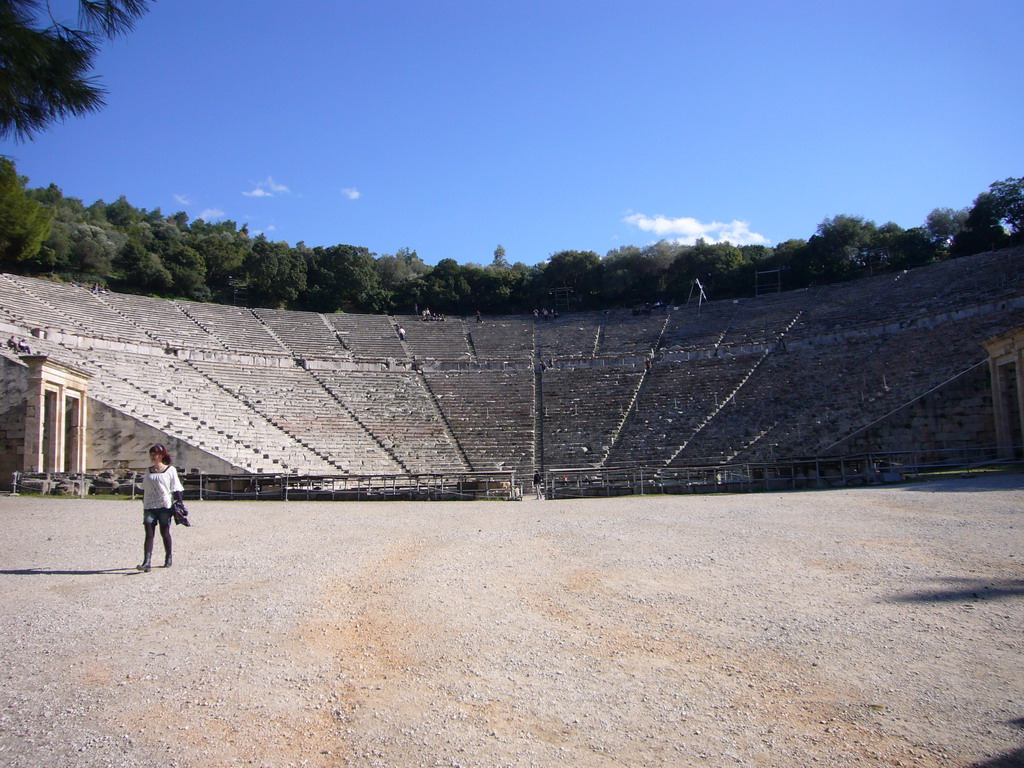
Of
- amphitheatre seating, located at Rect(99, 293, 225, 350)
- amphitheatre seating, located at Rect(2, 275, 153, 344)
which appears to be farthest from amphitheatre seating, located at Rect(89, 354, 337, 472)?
amphitheatre seating, located at Rect(99, 293, 225, 350)

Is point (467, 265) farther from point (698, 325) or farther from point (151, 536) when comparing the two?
point (151, 536)

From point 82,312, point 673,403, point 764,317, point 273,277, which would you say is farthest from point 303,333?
point 764,317

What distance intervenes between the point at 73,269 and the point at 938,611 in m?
45.7

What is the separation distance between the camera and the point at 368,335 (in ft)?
115

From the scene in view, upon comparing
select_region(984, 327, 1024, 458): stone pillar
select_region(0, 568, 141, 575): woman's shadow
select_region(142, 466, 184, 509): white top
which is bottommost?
select_region(0, 568, 141, 575): woman's shadow

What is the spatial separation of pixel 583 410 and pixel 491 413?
12.1ft

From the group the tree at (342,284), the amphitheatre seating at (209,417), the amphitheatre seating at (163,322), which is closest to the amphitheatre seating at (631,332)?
the amphitheatre seating at (209,417)

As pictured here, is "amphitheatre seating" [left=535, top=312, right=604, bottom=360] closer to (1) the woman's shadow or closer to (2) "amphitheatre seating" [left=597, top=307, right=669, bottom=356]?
(2) "amphitheatre seating" [left=597, top=307, right=669, bottom=356]

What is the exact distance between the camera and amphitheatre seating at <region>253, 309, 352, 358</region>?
31797 millimetres

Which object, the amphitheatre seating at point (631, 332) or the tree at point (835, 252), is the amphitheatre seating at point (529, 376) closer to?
the amphitheatre seating at point (631, 332)

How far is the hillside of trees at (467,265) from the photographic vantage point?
122 ft

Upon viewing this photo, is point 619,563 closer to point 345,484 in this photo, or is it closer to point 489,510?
point 489,510

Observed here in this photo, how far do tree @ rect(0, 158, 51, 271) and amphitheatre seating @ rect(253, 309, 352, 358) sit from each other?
37.2 ft

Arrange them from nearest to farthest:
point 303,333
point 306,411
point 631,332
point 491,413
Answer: point 306,411, point 491,413, point 303,333, point 631,332
